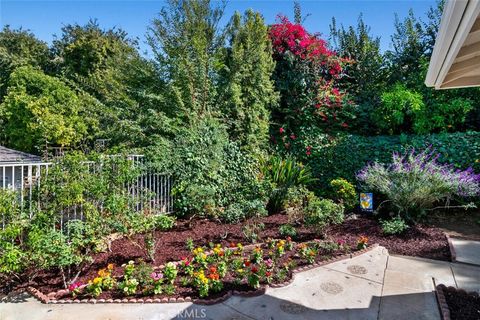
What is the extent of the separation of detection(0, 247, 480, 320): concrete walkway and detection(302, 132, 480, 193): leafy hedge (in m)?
3.78

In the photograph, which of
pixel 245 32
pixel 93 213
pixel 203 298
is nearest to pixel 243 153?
pixel 245 32

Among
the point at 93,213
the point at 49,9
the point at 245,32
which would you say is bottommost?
the point at 93,213

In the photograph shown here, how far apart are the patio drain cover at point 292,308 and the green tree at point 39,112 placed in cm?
1039

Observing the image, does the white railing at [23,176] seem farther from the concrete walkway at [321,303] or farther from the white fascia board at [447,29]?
the white fascia board at [447,29]

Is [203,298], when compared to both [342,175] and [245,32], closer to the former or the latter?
[342,175]

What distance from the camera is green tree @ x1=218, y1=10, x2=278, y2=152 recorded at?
7.15m

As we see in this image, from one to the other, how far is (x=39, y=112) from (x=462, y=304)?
1322cm

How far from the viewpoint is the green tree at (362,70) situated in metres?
8.56

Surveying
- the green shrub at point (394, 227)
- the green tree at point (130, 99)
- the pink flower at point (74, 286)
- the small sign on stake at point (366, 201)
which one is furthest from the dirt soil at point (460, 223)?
the green tree at point (130, 99)

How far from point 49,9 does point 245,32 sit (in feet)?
13.2

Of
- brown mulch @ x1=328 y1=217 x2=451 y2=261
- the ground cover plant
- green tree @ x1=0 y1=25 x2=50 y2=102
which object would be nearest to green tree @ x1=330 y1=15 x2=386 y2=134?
the ground cover plant

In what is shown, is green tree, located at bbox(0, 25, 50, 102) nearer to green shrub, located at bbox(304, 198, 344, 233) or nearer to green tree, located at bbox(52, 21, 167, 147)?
green tree, located at bbox(52, 21, 167, 147)

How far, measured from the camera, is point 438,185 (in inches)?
205

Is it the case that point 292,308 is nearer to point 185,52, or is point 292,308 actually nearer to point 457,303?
point 457,303
